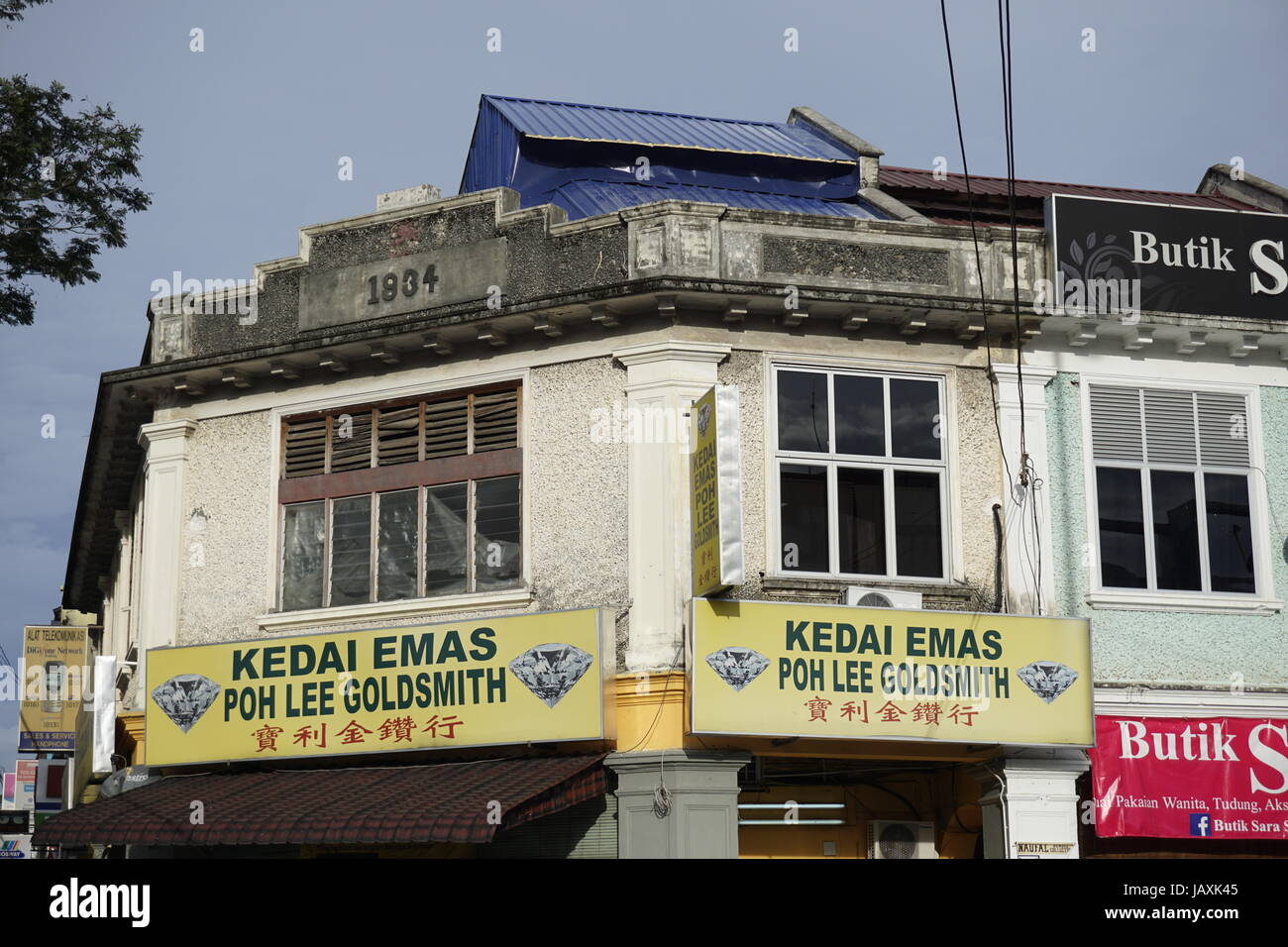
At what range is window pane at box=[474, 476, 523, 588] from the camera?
55.6ft

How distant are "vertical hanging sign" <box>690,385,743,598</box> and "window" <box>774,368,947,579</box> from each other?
1491 mm

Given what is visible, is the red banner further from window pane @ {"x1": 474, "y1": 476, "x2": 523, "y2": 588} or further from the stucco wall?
window pane @ {"x1": 474, "y1": 476, "x2": 523, "y2": 588}

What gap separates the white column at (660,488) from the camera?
15.8 meters

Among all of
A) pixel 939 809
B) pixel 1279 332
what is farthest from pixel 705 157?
pixel 939 809

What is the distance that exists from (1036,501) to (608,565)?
465 centimetres

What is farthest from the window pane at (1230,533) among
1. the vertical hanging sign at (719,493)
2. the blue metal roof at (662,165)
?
the vertical hanging sign at (719,493)

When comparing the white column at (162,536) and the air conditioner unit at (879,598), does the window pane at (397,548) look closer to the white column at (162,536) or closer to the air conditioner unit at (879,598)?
the white column at (162,536)

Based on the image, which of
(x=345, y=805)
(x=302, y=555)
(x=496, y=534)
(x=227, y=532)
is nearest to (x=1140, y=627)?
(x=496, y=534)

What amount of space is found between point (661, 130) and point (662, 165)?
1.50 metres

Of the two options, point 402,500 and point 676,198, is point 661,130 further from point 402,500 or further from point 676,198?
point 402,500

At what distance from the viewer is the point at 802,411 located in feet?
55.3

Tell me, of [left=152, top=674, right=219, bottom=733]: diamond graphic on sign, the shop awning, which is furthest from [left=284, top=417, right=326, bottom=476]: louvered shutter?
the shop awning

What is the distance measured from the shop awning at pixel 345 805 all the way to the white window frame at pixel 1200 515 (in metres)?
5.96

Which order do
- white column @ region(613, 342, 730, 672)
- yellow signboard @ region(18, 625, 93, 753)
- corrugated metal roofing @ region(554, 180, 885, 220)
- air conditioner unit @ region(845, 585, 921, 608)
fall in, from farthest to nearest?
yellow signboard @ region(18, 625, 93, 753)
corrugated metal roofing @ region(554, 180, 885, 220)
air conditioner unit @ region(845, 585, 921, 608)
white column @ region(613, 342, 730, 672)
